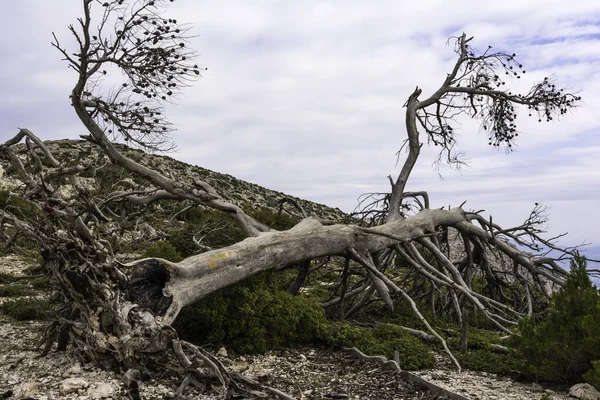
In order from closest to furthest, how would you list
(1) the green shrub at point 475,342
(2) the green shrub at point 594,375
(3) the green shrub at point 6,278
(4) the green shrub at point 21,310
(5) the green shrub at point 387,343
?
1. (2) the green shrub at point 594,375
2. (5) the green shrub at point 387,343
3. (1) the green shrub at point 475,342
4. (4) the green shrub at point 21,310
5. (3) the green shrub at point 6,278

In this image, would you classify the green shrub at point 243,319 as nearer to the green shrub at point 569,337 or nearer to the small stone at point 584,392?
the green shrub at point 569,337

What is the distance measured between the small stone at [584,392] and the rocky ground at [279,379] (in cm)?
18

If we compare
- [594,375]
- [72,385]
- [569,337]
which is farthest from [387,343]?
[72,385]

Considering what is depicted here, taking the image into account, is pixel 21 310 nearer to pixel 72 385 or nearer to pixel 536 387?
pixel 72 385

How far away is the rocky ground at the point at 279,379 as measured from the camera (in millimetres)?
5251

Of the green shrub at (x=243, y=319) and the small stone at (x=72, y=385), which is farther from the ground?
the green shrub at (x=243, y=319)

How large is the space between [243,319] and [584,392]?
13.2 feet

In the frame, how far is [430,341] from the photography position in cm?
835

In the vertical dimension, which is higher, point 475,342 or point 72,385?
point 72,385

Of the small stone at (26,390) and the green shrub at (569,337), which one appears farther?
the green shrub at (569,337)

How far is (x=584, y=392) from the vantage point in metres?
5.64

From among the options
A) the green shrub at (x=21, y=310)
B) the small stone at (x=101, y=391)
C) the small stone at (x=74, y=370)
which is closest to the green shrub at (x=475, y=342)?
the small stone at (x=101, y=391)

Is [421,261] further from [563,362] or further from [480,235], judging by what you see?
[563,362]

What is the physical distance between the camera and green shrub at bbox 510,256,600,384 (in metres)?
5.66
